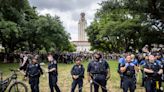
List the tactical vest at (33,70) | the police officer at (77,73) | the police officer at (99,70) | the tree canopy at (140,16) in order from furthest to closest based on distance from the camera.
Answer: the tree canopy at (140,16) < the tactical vest at (33,70) < the police officer at (77,73) < the police officer at (99,70)

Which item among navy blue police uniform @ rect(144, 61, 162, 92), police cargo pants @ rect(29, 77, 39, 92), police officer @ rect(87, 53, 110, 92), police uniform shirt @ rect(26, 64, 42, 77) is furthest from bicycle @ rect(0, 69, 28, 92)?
navy blue police uniform @ rect(144, 61, 162, 92)

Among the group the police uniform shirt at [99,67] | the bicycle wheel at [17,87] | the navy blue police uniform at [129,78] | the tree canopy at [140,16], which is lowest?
the bicycle wheel at [17,87]

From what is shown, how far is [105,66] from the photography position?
12.7 m

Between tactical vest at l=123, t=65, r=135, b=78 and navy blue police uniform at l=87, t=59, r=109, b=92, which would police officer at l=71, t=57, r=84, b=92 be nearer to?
navy blue police uniform at l=87, t=59, r=109, b=92

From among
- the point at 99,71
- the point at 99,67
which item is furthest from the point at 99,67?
the point at 99,71

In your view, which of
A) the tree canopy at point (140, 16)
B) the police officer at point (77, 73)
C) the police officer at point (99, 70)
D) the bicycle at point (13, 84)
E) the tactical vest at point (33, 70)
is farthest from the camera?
the tree canopy at point (140, 16)

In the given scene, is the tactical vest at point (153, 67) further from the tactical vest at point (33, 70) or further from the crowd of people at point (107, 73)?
the tactical vest at point (33, 70)

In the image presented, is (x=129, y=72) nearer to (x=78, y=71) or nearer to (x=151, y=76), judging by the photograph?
(x=151, y=76)

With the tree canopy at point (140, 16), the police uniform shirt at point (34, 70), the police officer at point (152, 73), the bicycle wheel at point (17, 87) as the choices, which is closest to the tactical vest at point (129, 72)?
the police officer at point (152, 73)

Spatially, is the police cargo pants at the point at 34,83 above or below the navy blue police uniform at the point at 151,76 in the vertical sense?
below

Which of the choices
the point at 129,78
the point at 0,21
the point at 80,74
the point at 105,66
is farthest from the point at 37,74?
the point at 0,21

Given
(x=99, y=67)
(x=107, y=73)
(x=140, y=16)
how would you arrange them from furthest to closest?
(x=140, y=16)
(x=107, y=73)
(x=99, y=67)

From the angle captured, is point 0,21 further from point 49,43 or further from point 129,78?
point 129,78

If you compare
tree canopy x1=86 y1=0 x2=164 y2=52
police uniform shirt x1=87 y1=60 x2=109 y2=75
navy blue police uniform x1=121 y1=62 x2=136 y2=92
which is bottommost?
navy blue police uniform x1=121 y1=62 x2=136 y2=92
